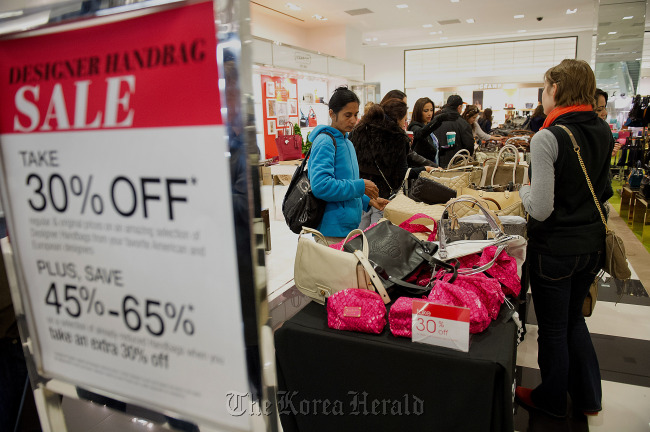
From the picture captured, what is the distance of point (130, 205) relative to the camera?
2.29 ft

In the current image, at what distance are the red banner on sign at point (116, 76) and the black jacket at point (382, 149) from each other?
2.33 metres

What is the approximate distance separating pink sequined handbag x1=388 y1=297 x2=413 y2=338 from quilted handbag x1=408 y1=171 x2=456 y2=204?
1.26m

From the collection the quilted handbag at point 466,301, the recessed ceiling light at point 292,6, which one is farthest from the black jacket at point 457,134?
the recessed ceiling light at point 292,6

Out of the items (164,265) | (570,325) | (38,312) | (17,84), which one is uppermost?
(17,84)

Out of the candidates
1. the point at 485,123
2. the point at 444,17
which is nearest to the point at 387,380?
the point at 485,123

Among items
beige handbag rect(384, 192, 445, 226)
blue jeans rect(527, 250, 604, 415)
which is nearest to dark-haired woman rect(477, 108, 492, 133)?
beige handbag rect(384, 192, 445, 226)

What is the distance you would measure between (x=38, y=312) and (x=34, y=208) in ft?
0.70

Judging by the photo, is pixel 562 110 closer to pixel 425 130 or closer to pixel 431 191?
pixel 431 191

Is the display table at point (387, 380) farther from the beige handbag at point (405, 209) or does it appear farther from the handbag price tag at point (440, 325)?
the beige handbag at point (405, 209)

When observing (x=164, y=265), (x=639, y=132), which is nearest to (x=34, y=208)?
(x=164, y=265)

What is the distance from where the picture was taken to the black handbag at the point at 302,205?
2.21 m

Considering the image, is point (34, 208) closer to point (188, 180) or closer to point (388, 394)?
point (188, 180)

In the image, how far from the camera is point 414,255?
1.62m

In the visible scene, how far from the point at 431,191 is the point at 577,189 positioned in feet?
2.87
